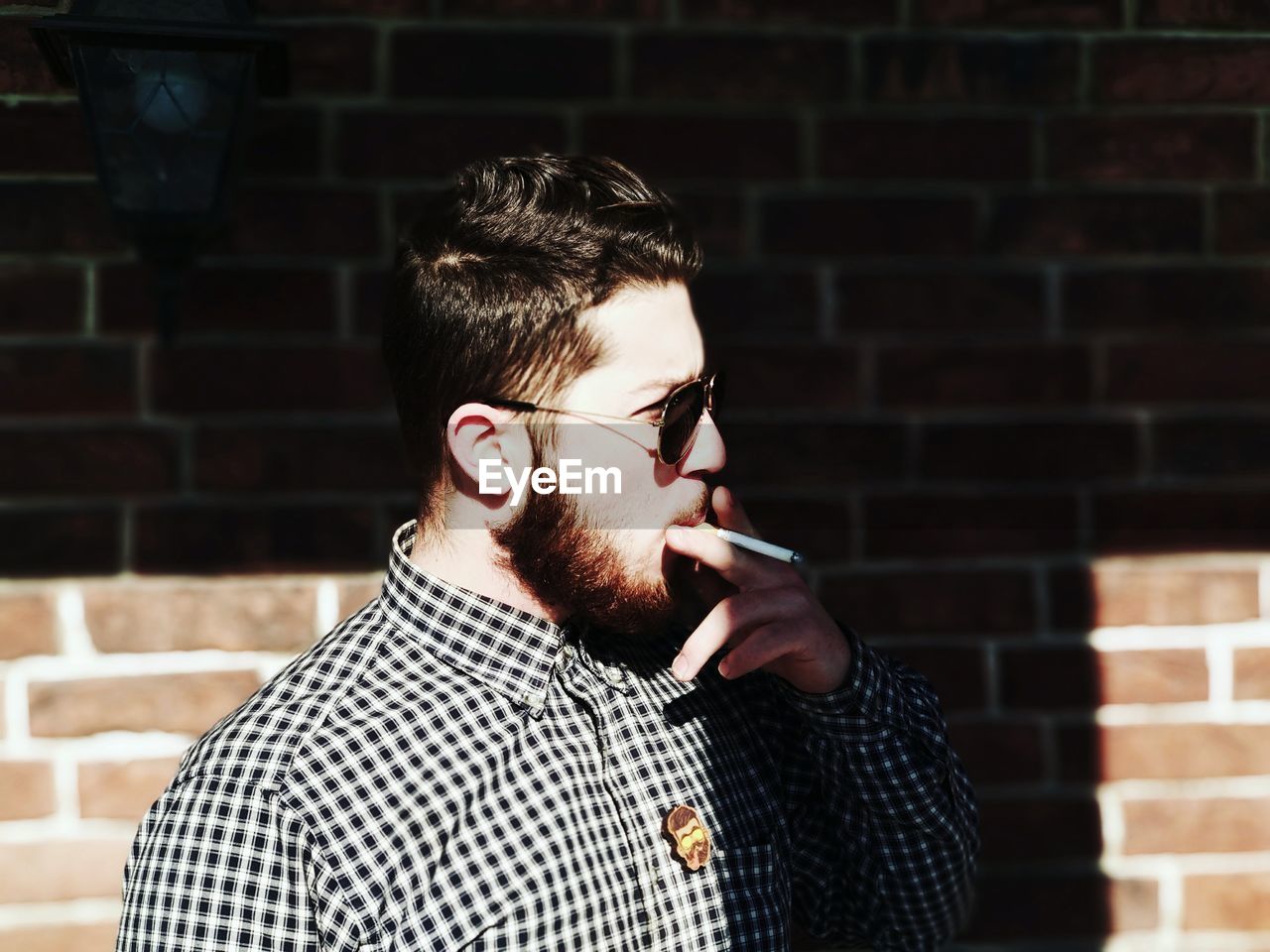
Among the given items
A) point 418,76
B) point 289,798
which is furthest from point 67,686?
point 418,76

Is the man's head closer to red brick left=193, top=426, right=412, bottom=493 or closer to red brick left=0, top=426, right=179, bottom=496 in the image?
red brick left=193, top=426, right=412, bottom=493

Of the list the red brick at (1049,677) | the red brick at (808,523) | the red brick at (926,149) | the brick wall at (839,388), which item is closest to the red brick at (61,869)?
the brick wall at (839,388)

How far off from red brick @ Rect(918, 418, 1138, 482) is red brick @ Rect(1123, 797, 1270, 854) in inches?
23.2

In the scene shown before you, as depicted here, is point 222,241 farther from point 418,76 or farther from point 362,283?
point 418,76

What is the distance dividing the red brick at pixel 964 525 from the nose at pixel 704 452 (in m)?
0.44

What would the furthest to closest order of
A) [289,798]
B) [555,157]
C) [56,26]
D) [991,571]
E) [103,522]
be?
[991,571] < [103,522] < [555,157] < [56,26] < [289,798]

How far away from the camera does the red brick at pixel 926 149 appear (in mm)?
1793

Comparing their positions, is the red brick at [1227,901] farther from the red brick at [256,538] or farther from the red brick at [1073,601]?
the red brick at [256,538]

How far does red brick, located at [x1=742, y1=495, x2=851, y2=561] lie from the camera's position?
1801 millimetres

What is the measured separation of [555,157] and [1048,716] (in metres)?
1.26

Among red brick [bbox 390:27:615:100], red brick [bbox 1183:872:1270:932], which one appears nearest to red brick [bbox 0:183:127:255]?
red brick [bbox 390:27:615:100]

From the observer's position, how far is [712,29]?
1.76 m

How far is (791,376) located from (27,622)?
1.30 metres

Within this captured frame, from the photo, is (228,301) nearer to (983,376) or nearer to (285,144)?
(285,144)
